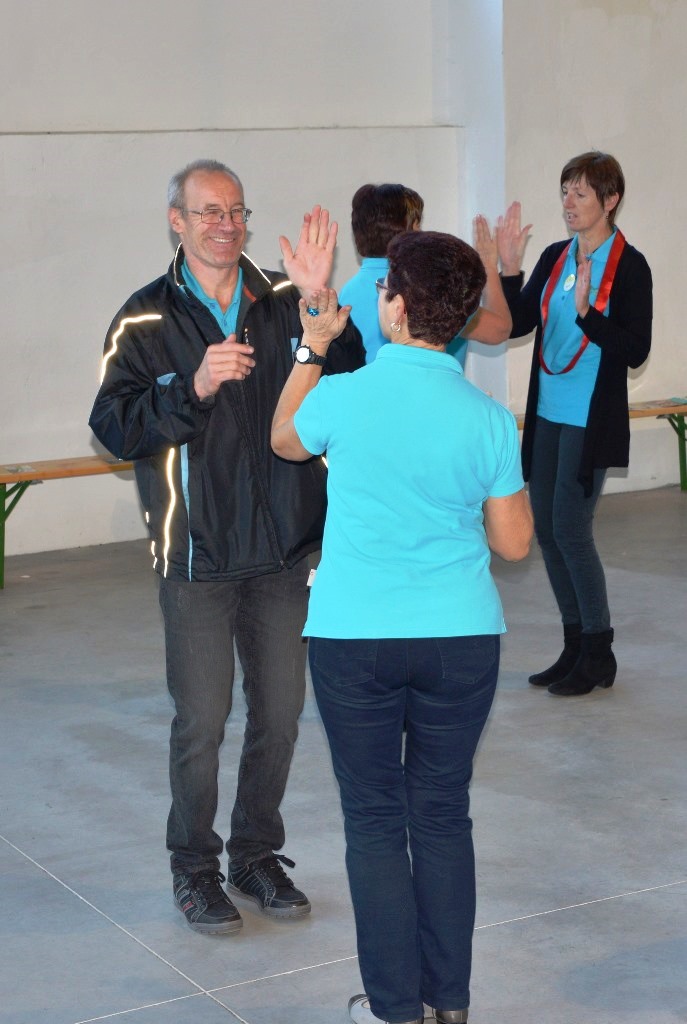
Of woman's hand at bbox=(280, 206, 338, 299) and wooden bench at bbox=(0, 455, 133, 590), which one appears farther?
wooden bench at bbox=(0, 455, 133, 590)

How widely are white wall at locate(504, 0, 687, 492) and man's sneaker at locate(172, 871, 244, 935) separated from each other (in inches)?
210

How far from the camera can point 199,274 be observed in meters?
3.18

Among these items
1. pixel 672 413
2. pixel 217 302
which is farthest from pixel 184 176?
pixel 672 413

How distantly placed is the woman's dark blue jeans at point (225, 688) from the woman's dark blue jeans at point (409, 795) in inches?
21.5

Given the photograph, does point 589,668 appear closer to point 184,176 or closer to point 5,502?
point 184,176

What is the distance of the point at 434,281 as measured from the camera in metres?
2.46

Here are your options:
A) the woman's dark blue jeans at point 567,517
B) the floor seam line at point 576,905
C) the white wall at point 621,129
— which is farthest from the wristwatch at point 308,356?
the white wall at point 621,129

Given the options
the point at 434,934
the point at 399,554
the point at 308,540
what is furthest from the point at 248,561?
the point at 434,934

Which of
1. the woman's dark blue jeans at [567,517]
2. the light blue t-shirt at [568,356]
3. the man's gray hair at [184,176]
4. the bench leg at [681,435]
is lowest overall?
the bench leg at [681,435]

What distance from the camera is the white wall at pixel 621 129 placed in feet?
26.3

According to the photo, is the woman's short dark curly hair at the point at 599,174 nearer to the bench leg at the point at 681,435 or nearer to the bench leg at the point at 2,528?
the bench leg at the point at 2,528

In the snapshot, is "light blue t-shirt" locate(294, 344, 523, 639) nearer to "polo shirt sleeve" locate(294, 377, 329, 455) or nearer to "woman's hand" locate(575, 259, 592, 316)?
"polo shirt sleeve" locate(294, 377, 329, 455)

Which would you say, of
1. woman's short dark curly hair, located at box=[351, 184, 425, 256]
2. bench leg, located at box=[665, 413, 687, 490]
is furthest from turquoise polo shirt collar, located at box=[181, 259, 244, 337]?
bench leg, located at box=[665, 413, 687, 490]

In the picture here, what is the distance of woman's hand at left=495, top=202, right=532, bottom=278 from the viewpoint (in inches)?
183
